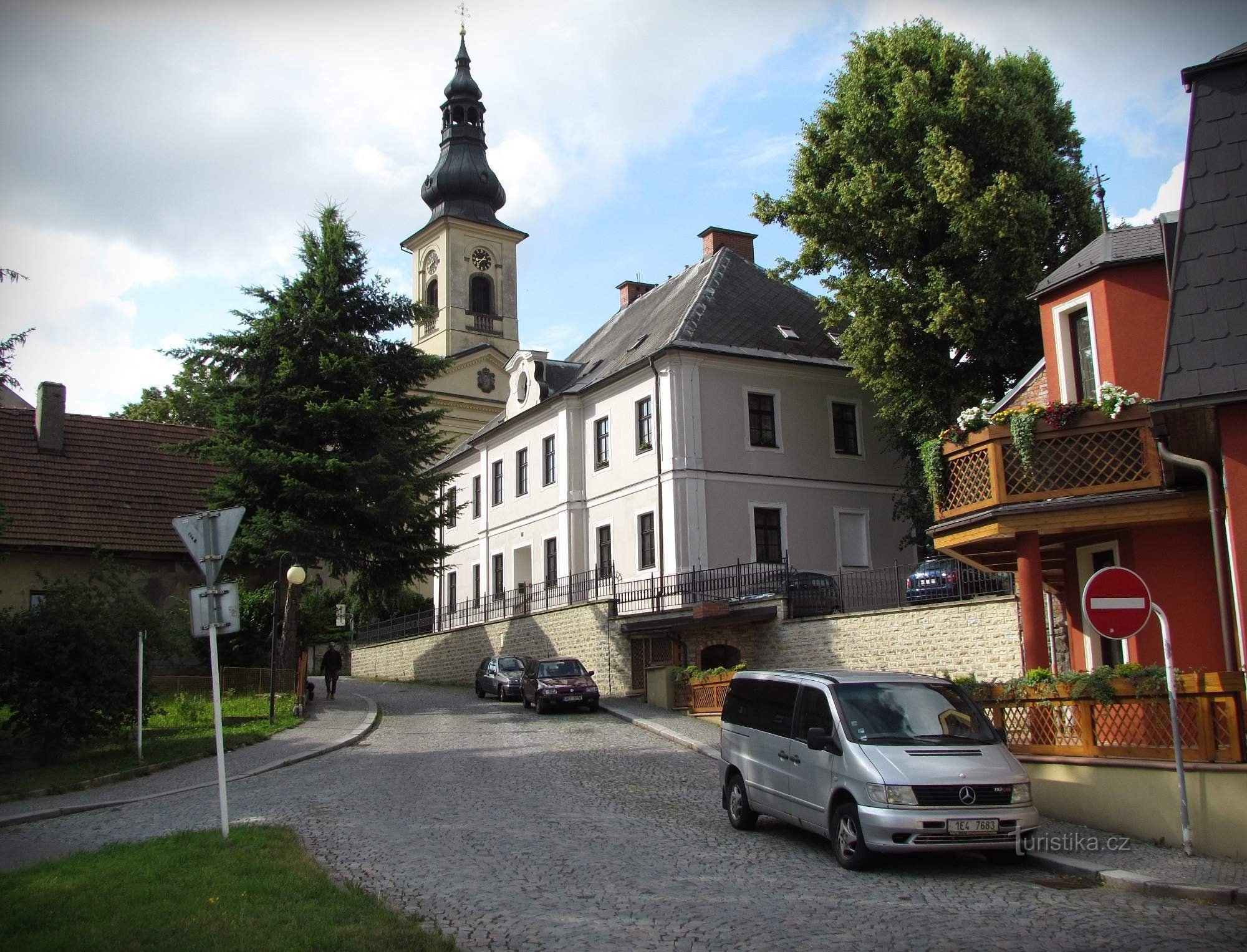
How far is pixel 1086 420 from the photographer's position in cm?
1516

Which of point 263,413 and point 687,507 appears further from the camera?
point 687,507

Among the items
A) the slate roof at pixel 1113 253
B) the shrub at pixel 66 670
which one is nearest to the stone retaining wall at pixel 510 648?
the shrub at pixel 66 670

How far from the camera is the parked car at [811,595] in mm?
26078

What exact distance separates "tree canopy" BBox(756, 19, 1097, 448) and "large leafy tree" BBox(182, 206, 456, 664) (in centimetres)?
1120

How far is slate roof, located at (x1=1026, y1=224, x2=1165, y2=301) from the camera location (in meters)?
16.5

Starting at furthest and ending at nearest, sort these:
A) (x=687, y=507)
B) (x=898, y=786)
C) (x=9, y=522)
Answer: (x=687, y=507)
(x=9, y=522)
(x=898, y=786)

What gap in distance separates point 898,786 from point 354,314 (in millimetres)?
24327

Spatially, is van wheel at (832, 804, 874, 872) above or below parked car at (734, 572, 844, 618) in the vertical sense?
below

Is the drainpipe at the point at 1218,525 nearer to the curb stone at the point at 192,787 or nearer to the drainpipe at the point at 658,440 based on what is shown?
the curb stone at the point at 192,787

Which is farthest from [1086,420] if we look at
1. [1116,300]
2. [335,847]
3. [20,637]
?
[20,637]

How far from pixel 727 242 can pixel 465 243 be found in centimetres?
3228

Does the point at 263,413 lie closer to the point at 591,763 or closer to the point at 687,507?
the point at 687,507

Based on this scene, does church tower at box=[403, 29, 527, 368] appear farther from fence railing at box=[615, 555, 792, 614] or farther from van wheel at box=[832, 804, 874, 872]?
van wheel at box=[832, 804, 874, 872]

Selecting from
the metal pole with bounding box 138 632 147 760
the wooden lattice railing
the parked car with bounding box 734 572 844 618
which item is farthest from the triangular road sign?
the parked car with bounding box 734 572 844 618
